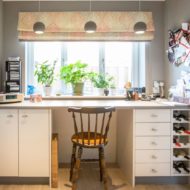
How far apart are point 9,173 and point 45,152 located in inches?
18.6

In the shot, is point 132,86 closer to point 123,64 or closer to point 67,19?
point 123,64

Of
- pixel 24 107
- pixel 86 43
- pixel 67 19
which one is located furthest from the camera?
pixel 86 43

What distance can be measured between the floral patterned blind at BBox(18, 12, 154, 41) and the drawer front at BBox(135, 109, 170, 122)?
126 cm

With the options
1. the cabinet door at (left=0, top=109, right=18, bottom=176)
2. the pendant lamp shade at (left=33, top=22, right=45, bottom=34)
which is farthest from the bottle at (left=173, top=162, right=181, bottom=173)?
the pendant lamp shade at (left=33, top=22, right=45, bottom=34)

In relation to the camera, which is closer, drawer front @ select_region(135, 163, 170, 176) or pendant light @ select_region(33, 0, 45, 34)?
drawer front @ select_region(135, 163, 170, 176)

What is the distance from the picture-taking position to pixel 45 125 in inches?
113

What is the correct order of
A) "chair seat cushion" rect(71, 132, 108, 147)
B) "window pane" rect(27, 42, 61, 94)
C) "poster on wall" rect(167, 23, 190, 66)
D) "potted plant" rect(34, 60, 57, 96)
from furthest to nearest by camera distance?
1. "window pane" rect(27, 42, 61, 94)
2. "potted plant" rect(34, 60, 57, 96)
3. "poster on wall" rect(167, 23, 190, 66)
4. "chair seat cushion" rect(71, 132, 108, 147)

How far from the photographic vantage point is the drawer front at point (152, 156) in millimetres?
2895

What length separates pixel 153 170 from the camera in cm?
292

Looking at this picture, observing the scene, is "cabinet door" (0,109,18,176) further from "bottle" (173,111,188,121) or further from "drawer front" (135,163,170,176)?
"bottle" (173,111,188,121)

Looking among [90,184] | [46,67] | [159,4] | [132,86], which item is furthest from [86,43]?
[90,184]

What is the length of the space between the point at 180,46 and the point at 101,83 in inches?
48.1

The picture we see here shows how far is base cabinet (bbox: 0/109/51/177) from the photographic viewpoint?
9.37ft

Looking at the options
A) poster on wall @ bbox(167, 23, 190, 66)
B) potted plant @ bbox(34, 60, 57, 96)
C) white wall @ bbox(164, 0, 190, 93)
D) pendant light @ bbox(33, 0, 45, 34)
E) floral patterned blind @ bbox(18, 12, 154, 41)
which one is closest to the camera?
poster on wall @ bbox(167, 23, 190, 66)
